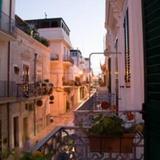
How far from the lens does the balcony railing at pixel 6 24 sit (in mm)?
16997

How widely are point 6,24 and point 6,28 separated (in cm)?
29

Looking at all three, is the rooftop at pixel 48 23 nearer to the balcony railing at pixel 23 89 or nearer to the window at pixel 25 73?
the balcony railing at pixel 23 89

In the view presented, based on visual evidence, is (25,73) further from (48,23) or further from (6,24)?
(48,23)

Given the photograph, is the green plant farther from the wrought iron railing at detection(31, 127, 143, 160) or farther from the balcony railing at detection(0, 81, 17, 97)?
the balcony railing at detection(0, 81, 17, 97)

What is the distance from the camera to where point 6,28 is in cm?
1736

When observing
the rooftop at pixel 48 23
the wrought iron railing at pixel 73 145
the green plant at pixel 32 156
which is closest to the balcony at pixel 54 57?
the rooftop at pixel 48 23

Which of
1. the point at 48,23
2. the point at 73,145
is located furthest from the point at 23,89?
the point at 48,23

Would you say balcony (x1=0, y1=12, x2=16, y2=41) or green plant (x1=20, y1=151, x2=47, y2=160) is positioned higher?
balcony (x1=0, y1=12, x2=16, y2=41)

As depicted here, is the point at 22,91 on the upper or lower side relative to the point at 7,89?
lower

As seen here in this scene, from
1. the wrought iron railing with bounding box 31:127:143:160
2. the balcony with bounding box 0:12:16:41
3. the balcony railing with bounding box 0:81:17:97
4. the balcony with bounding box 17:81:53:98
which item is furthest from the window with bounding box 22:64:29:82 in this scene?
the wrought iron railing with bounding box 31:127:143:160

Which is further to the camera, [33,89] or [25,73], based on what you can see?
[33,89]

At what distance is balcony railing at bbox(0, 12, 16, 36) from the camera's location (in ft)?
55.8

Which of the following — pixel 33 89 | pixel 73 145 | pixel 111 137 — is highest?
pixel 33 89

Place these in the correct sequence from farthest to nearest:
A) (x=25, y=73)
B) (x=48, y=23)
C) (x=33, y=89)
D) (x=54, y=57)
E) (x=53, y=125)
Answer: (x=48, y=23)
(x=54, y=57)
(x=53, y=125)
(x=33, y=89)
(x=25, y=73)
